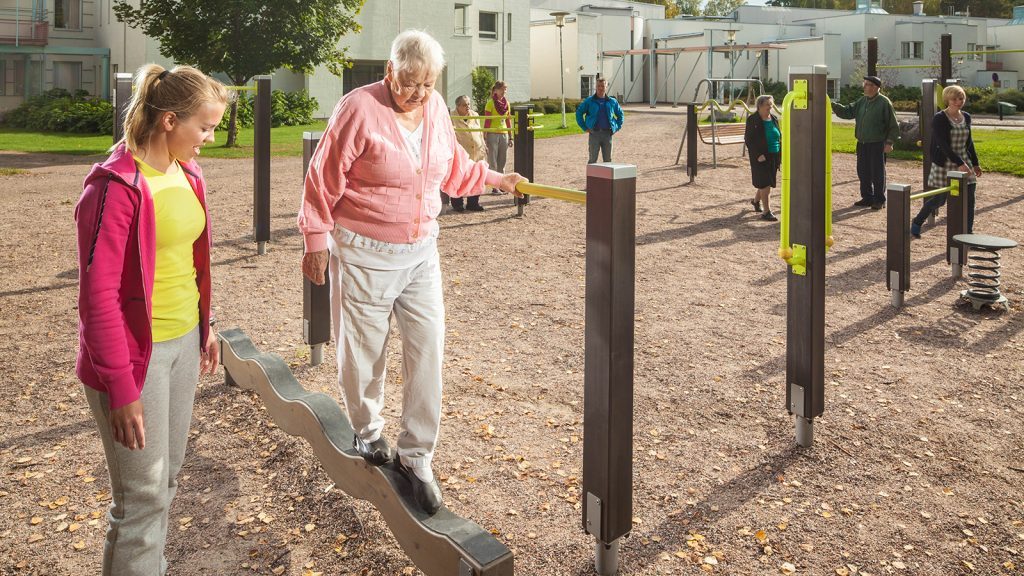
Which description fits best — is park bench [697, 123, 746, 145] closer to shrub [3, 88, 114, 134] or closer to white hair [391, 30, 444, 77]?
white hair [391, 30, 444, 77]

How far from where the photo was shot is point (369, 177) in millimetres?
3387

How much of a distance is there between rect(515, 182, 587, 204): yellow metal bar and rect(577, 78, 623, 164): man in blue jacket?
12017 mm

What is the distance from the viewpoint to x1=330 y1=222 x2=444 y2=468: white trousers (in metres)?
3.43

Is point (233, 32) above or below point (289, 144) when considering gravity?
above

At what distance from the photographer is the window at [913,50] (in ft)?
175

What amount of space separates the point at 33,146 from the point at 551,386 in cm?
2299

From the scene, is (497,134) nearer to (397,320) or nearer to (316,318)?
(316,318)

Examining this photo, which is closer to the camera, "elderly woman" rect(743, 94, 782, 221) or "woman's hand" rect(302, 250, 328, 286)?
"woman's hand" rect(302, 250, 328, 286)

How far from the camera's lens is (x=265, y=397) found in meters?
5.02

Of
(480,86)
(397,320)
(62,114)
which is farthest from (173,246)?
(480,86)

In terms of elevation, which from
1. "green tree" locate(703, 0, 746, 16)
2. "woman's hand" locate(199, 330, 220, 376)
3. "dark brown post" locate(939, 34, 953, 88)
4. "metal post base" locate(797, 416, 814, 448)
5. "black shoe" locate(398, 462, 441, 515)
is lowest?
"metal post base" locate(797, 416, 814, 448)

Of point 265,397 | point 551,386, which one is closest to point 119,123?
point 265,397

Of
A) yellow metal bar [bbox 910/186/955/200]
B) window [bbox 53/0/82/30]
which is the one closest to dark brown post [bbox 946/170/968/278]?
yellow metal bar [bbox 910/186/955/200]

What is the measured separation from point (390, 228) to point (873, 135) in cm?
1145
